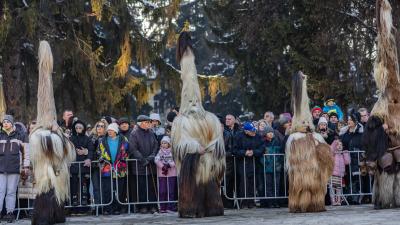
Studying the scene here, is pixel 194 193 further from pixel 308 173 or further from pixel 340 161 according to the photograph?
pixel 340 161

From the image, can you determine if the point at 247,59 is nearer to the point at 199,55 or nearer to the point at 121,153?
the point at 121,153

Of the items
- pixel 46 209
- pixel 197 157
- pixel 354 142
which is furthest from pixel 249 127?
pixel 46 209

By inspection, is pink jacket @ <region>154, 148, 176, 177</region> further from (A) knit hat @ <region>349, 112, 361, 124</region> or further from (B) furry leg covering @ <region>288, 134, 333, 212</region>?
(A) knit hat @ <region>349, 112, 361, 124</region>

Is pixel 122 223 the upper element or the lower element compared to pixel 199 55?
lower

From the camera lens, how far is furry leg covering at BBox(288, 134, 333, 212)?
14.3 m

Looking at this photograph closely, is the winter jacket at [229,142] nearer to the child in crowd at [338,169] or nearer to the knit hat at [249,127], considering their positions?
the knit hat at [249,127]

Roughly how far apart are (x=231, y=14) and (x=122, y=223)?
2115cm

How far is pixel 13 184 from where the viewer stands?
15672mm

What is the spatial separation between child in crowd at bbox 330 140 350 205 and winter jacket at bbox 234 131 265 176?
159 centimetres

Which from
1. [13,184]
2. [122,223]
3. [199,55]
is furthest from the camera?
[199,55]

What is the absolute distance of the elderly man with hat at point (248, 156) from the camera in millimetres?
16844

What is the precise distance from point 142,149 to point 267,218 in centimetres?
396

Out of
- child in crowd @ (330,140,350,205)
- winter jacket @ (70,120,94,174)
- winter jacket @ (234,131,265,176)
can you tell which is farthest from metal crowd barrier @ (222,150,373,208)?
winter jacket @ (70,120,94,174)

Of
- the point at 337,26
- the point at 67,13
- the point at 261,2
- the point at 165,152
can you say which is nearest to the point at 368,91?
the point at 337,26
